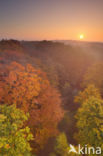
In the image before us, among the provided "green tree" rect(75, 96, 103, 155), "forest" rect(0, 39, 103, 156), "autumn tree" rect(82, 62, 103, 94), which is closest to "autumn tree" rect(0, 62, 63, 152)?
"forest" rect(0, 39, 103, 156)

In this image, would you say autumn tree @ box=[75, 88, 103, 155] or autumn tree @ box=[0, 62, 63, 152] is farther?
autumn tree @ box=[0, 62, 63, 152]

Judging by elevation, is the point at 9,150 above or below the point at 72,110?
above

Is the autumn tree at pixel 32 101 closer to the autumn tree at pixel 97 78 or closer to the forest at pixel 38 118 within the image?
the forest at pixel 38 118

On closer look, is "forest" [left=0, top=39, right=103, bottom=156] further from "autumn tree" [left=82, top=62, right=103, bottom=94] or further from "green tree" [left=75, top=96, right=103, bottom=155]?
"autumn tree" [left=82, top=62, right=103, bottom=94]

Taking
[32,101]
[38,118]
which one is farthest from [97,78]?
[32,101]

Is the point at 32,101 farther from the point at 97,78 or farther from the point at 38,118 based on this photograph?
the point at 97,78

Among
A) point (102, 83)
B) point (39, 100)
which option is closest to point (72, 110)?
point (102, 83)

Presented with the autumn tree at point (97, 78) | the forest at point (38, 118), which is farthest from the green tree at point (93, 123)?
the autumn tree at point (97, 78)

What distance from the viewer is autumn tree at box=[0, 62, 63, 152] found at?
15.6 metres

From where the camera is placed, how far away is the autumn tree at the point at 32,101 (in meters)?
15.6

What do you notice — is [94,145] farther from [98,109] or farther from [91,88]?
[91,88]

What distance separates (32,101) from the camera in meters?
16.8

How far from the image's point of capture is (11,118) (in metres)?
9.46

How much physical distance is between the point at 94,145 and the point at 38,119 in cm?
822
